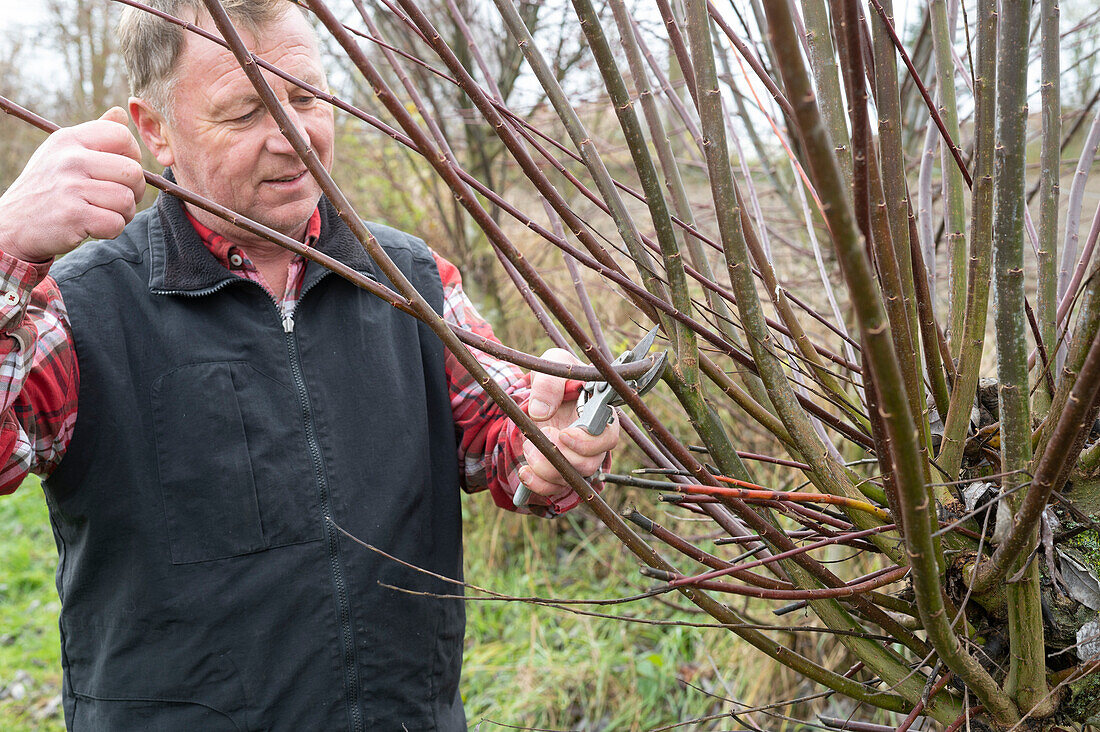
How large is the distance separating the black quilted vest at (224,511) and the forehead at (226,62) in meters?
0.28

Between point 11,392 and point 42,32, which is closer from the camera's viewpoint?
point 11,392

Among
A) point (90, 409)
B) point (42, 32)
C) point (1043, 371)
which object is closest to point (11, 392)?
point (90, 409)

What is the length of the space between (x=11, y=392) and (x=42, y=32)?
39.0 ft

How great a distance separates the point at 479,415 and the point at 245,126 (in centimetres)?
76

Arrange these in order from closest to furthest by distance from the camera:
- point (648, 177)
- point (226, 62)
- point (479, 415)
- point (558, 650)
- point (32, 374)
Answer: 1. point (648, 177)
2. point (32, 374)
3. point (226, 62)
4. point (479, 415)
5. point (558, 650)

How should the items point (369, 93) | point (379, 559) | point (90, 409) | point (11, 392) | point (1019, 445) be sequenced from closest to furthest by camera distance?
point (1019, 445), point (11, 392), point (90, 409), point (379, 559), point (369, 93)

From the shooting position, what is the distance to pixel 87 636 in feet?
5.39

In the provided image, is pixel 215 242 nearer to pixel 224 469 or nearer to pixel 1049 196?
pixel 224 469

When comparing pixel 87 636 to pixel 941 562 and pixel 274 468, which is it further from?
pixel 941 562

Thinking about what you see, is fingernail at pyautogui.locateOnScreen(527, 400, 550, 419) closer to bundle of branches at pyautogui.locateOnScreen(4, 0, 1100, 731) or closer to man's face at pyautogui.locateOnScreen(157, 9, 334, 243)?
bundle of branches at pyautogui.locateOnScreen(4, 0, 1100, 731)

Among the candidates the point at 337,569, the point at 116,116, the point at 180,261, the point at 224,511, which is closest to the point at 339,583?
the point at 337,569

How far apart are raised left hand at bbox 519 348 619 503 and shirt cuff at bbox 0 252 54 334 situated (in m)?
0.74

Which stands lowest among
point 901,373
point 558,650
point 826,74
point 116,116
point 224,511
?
point 558,650

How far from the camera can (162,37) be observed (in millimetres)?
1586
